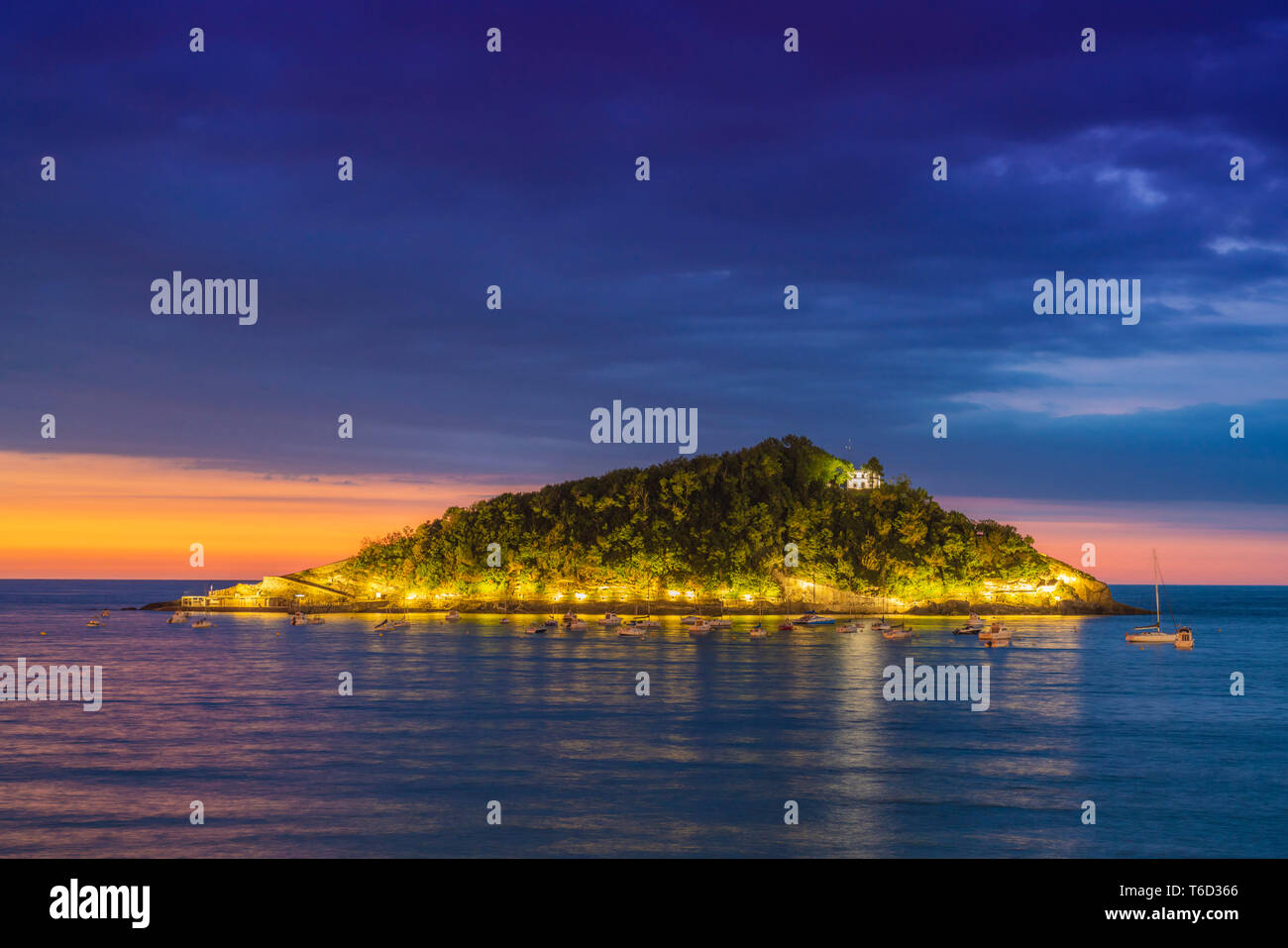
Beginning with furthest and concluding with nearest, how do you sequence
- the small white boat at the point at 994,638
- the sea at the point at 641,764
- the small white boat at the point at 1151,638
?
1. the small white boat at the point at 1151,638
2. the small white boat at the point at 994,638
3. the sea at the point at 641,764

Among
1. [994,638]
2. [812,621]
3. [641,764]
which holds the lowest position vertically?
[812,621]

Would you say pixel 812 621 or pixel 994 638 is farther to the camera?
pixel 812 621

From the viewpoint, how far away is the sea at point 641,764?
35.9 m

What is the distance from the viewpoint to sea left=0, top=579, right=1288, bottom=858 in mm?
35875

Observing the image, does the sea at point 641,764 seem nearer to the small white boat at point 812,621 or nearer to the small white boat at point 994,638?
the small white boat at point 994,638

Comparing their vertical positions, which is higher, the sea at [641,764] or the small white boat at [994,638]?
the sea at [641,764]

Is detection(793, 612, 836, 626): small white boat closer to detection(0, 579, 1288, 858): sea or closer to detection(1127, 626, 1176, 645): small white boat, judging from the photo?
detection(1127, 626, 1176, 645): small white boat

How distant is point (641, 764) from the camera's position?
49.8 m

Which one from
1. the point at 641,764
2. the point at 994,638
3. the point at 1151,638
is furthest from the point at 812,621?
the point at 641,764

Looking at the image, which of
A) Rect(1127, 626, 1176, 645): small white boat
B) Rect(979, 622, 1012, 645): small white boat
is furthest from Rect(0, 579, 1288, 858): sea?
Rect(1127, 626, 1176, 645): small white boat

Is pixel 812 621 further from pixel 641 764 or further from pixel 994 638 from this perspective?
pixel 641 764

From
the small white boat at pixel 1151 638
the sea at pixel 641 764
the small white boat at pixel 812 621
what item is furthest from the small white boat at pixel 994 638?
the small white boat at pixel 812 621
